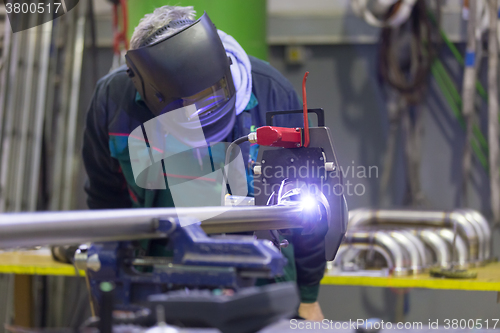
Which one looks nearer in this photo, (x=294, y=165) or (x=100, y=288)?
(x=100, y=288)

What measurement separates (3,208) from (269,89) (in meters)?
1.69

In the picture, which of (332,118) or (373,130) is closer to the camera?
(332,118)

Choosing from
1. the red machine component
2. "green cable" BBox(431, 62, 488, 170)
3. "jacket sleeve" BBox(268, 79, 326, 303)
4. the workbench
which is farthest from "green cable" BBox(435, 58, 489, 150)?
the red machine component

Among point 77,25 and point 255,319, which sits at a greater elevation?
point 77,25

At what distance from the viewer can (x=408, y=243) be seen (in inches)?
→ 59.2

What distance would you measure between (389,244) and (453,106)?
97cm

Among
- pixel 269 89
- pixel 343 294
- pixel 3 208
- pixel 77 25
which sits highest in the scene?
pixel 77 25

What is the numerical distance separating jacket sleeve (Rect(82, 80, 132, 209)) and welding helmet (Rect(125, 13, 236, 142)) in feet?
0.85

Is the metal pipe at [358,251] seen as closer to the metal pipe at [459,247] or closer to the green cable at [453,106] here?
the metal pipe at [459,247]

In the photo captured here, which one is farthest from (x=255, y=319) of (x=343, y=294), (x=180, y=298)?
(x=343, y=294)

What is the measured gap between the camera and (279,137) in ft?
1.88

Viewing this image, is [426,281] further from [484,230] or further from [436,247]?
[484,230]

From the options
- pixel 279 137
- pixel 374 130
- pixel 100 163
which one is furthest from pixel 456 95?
pixel 279 137

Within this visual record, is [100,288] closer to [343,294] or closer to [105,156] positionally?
[105,156]
